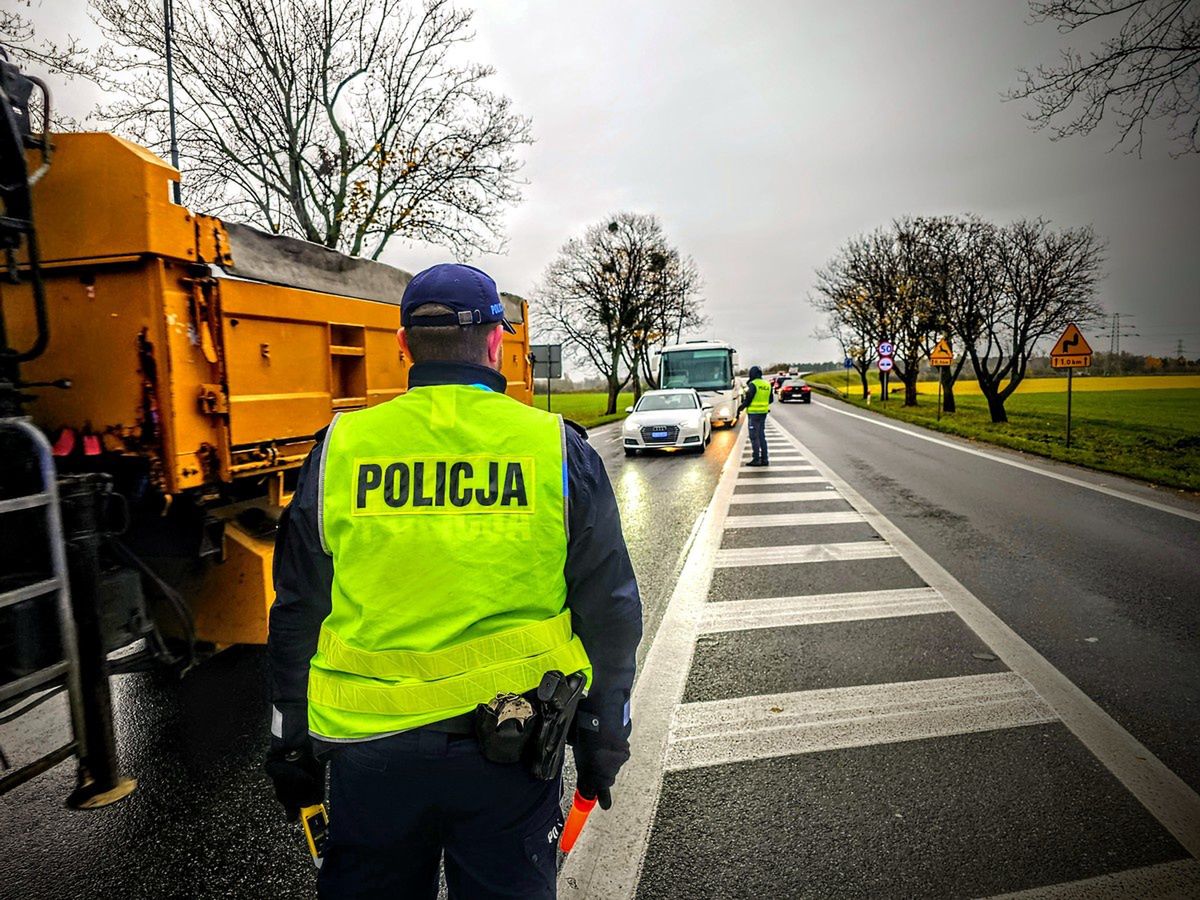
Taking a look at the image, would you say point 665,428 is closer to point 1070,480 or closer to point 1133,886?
point 1070,480

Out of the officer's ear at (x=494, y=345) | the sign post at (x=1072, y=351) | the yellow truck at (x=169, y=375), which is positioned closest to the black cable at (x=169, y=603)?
the yellow truck at (x=169, y=375)

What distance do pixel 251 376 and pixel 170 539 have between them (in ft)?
2.98

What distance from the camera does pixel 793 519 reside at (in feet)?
29.2

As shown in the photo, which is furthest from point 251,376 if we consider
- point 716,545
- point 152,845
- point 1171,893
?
point 716,545

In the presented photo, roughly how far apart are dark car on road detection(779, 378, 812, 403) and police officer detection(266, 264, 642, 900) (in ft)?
161

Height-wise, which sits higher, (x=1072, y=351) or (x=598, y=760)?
(x=1072, y=351)

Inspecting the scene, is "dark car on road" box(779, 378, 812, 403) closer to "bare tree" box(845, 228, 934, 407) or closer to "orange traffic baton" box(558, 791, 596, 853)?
"bare tree" box(845, 228, 934, 407)

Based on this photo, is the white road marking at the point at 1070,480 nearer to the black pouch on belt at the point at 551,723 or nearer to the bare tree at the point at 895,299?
the black pouch on belt at the point at 551,723

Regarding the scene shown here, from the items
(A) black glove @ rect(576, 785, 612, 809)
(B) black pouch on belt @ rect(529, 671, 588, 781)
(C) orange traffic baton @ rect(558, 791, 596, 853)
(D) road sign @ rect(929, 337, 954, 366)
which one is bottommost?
(C) orange traffic baton @ rect(558, 791, 596, 853)

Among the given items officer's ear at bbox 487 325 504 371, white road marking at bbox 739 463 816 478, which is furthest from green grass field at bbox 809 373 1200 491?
officer's ear at bbox 487 325 504 371

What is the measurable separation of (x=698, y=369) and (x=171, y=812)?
2440 centimetres

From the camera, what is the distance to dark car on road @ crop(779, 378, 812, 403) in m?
48.6

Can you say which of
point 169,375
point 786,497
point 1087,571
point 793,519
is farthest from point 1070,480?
point 169,375

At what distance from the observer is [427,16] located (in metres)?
18.3
